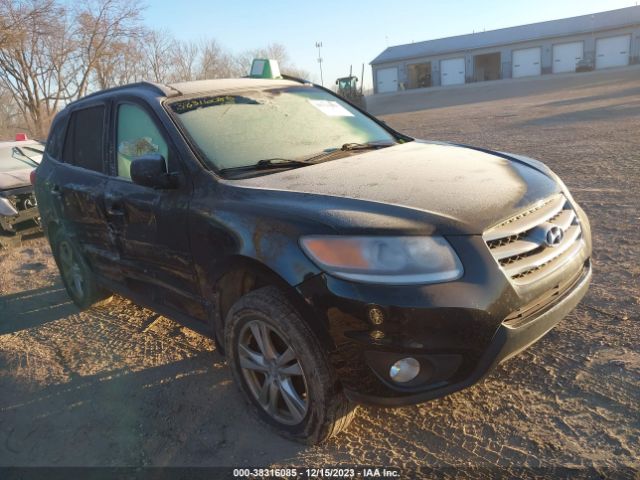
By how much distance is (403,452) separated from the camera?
2369mm

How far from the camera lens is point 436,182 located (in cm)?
256

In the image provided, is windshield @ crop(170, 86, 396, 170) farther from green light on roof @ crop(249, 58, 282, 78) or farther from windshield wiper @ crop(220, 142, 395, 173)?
green light on roof @ crop(249, 58, 282, 78)

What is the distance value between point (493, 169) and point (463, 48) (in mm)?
59985

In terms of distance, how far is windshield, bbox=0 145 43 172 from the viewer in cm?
749

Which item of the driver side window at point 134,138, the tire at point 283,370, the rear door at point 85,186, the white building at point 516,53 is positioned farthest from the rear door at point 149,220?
the white building at point 516,53

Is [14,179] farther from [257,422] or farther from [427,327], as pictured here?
[427,327]

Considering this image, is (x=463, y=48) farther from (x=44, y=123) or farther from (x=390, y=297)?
(x=390, y=297)

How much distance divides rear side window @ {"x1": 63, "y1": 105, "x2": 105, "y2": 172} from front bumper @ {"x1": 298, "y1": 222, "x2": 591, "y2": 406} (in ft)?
7.64

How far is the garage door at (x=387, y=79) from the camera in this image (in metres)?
60.8

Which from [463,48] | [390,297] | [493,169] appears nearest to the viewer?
[390,297]

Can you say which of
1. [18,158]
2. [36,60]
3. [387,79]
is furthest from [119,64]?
Result: [387,79]

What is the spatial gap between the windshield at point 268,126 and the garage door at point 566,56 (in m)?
56.1

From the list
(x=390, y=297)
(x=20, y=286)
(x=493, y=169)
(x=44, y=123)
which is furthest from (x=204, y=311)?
(x=44, y=123)

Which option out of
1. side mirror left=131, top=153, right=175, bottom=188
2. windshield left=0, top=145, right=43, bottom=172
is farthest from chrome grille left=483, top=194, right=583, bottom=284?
windshield left=0, top=145, right=43, bottom=172
